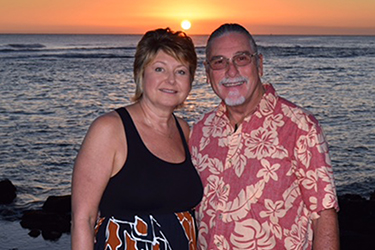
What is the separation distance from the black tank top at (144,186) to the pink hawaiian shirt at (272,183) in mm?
206

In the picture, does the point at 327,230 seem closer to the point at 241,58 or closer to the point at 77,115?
the point at 241,58

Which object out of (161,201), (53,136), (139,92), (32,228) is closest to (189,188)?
(161,201)

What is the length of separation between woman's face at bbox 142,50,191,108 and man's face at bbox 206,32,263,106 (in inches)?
8.4

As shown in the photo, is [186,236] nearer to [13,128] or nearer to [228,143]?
[228,143]

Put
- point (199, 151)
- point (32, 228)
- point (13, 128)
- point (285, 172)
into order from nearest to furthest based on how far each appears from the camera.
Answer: point (285, 172) → point (199, 151) → point (32, 228) → point (13, 128)

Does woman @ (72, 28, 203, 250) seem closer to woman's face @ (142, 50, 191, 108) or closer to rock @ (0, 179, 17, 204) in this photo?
woman's face @ (142, 50, 191, 108)

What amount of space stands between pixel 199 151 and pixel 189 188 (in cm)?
33

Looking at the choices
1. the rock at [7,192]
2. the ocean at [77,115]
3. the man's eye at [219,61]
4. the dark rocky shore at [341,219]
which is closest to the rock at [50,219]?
the dark rocky shore at [341,219]

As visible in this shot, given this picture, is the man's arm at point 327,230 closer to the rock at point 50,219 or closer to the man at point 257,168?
the man at point 257,168

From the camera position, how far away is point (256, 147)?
335 centimetres

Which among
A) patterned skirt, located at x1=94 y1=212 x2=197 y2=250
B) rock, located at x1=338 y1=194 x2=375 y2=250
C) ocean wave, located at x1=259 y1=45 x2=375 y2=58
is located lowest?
ocean wave, located at x1=259 y1=45 x2=375 y2=58

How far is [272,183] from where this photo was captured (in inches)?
129

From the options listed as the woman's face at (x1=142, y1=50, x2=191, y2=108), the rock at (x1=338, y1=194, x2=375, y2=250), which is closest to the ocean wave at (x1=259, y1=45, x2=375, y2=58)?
the rock at (x1=338, y1=194, x2=375, y2=250)

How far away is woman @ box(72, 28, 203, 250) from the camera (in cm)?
318
